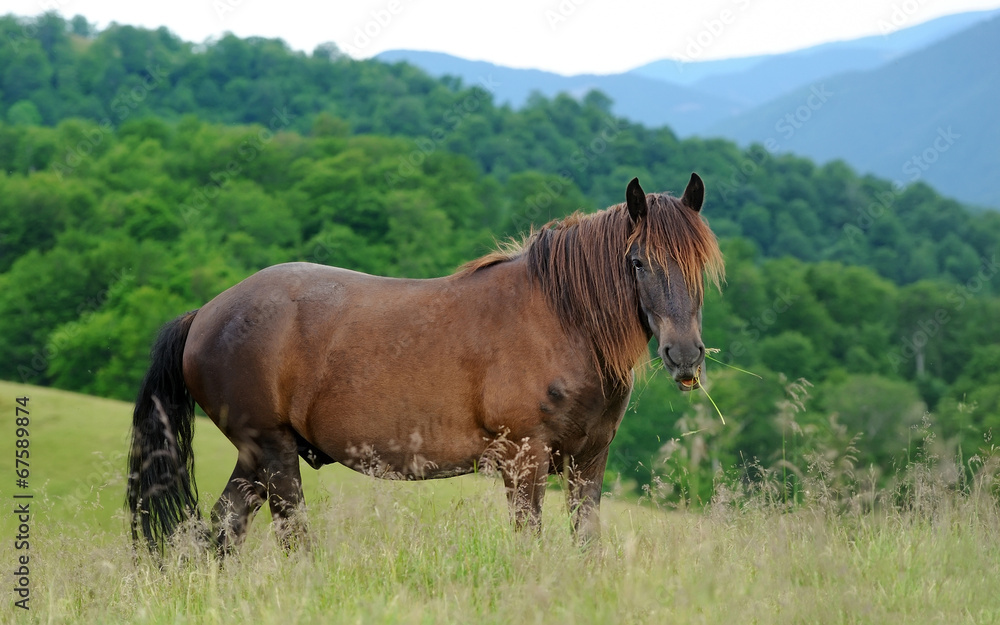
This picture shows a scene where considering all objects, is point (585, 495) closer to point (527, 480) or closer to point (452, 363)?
point (527, 480)

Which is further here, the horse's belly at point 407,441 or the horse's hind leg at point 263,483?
the horse's hind leg at point 263,483

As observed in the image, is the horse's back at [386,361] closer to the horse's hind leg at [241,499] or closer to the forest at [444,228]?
the horse's hind leg at [241,499]

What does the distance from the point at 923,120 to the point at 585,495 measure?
188921 mm

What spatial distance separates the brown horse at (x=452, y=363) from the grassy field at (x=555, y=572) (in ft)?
1.07

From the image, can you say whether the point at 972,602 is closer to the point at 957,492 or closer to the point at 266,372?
the point at 957,492

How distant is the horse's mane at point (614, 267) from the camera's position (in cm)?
429

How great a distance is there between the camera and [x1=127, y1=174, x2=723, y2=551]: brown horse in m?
4.34

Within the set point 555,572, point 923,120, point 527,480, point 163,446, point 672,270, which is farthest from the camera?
point 923,120

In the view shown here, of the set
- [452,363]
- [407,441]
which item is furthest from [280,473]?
[452,363]

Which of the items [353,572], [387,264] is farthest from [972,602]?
[387,264]

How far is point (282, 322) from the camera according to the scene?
477 centimetres

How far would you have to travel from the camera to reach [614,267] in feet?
14.8

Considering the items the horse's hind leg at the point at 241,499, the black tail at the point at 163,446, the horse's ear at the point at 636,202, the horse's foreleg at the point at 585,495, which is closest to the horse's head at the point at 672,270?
the horse's ear at the point at 636,202

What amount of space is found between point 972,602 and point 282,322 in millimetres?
3483
